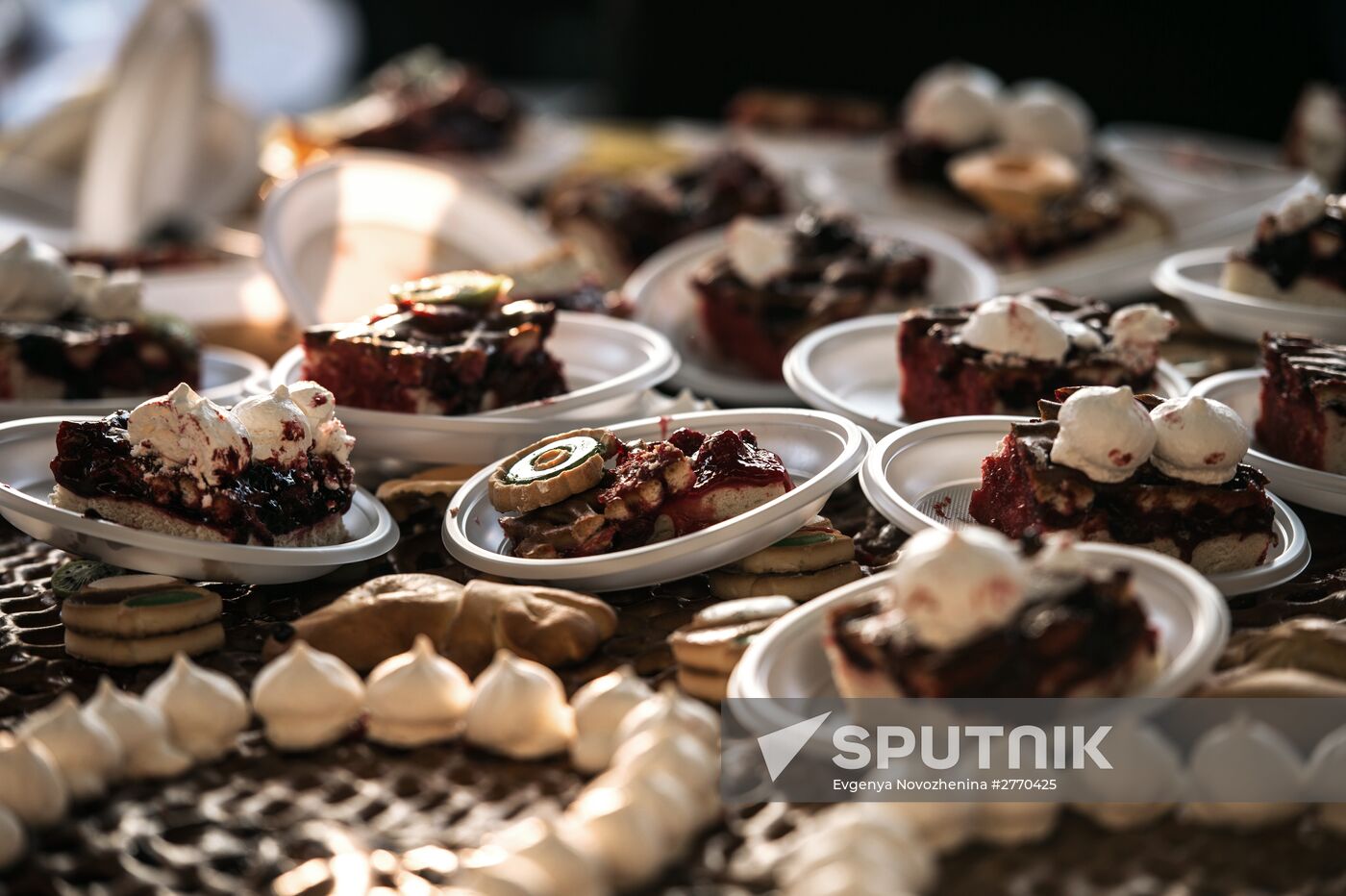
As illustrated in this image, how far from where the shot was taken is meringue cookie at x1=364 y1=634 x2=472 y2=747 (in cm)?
147

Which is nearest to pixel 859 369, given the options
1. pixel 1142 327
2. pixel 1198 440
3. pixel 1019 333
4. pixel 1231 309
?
pixel 1019 333

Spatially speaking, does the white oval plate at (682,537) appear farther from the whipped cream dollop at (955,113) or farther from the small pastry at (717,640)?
the whipped cream dollop at (955,113)

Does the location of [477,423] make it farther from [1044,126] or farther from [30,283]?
[1044,126]

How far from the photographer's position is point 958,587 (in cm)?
131

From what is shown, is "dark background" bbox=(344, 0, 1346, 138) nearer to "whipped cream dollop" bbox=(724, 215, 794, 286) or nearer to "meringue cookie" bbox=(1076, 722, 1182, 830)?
"whipped cream dollop" bbox=(724, 215, 794, 286)

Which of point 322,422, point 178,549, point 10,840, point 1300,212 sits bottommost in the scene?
point 10,840

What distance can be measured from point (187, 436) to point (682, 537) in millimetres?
640

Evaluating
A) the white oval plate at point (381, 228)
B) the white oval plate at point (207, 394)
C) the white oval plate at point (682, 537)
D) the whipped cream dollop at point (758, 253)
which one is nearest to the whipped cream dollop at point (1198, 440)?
the white oval plate at point (682, 537)

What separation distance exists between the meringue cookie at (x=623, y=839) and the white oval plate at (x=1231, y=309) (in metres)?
1.69

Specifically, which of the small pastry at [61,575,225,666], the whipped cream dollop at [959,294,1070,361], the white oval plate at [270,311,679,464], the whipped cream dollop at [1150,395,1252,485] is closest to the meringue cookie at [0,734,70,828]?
the small pastry at [61,575,225,666]

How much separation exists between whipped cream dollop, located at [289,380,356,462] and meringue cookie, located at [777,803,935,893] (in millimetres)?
891

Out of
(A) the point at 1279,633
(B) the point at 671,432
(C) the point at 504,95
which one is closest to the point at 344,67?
(C) the point at 504,95

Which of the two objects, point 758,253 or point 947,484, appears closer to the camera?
point 947,484

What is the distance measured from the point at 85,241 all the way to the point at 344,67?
4368mm
